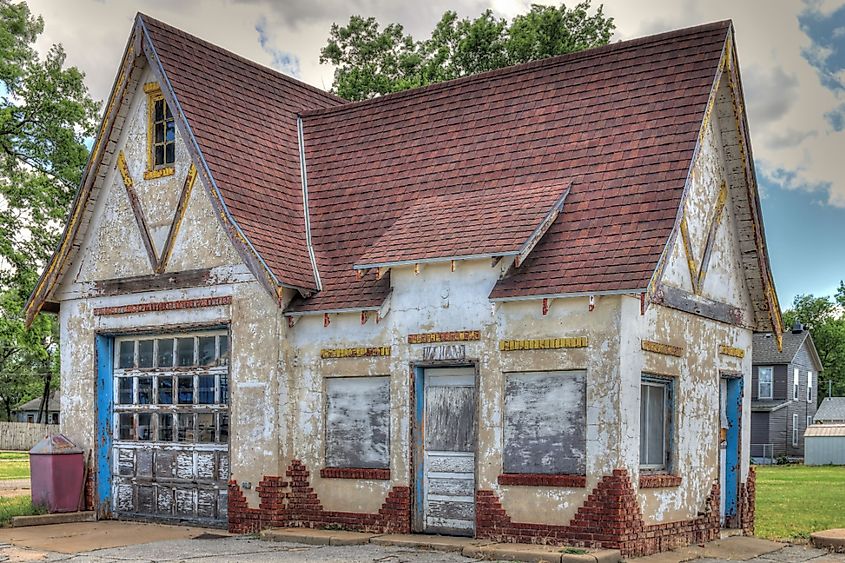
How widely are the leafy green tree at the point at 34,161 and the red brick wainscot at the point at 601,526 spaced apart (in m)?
15.7

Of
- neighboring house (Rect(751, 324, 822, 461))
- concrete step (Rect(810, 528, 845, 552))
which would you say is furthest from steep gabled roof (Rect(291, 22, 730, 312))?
neighboring house (Rect(751, 324, 822, 461))

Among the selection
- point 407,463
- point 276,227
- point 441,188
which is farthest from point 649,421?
point 276,227

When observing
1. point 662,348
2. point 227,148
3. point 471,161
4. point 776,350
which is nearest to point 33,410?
point 776,350

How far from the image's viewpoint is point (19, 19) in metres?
29.7

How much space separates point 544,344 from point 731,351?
4.09 metres

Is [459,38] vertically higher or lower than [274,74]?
higher

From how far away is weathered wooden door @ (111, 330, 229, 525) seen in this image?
1580cm

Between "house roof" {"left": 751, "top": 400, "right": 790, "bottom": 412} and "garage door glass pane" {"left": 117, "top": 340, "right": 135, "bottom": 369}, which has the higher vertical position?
"garage door glass pane" {"left": 117, "top": 340, "right": 135, "bottom": 369}

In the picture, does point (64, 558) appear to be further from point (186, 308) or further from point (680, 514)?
point (680, 514)

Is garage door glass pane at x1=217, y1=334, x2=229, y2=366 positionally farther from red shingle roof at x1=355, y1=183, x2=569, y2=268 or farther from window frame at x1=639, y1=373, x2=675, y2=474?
window frame at x1=639, y1=373, x2=675, y2=474

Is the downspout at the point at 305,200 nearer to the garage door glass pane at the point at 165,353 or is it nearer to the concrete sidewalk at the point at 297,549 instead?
the garage door glass pane at the point at 165,353

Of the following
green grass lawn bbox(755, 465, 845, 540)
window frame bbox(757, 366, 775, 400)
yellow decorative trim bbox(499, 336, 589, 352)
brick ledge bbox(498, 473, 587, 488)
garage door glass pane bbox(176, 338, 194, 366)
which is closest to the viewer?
brick ledge bbox(498, 473, 587, 488)

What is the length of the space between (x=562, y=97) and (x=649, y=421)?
4.98 m

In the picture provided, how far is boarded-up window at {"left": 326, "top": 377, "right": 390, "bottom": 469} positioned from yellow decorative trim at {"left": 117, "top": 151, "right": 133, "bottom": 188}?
4860 millimetres
